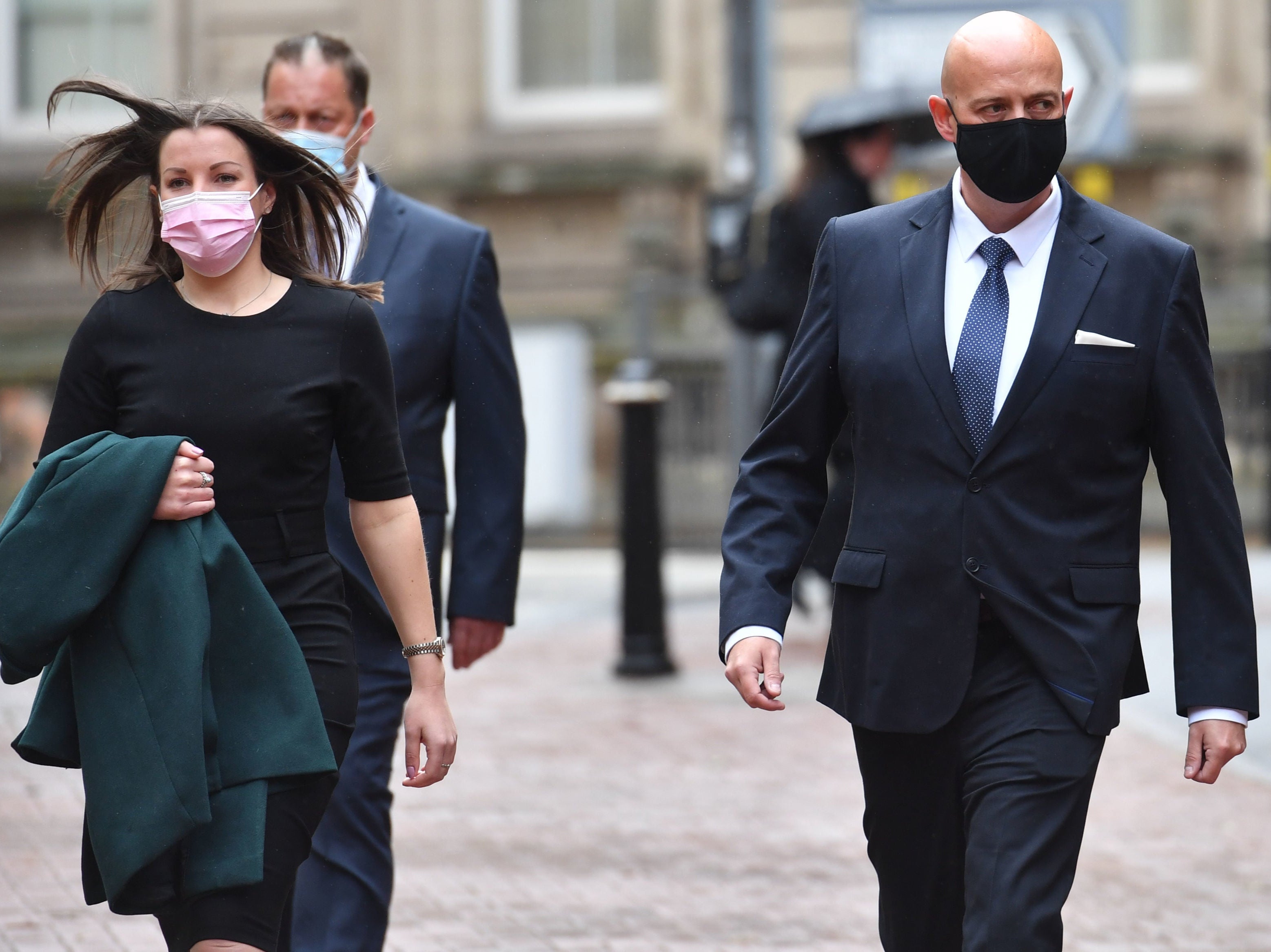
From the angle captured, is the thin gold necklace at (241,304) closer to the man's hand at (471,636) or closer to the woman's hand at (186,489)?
the woman's hand at (186,489)

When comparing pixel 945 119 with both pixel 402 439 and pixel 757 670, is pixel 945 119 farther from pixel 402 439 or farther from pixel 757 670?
pixel 402 439

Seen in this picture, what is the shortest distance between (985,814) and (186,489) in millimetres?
1288

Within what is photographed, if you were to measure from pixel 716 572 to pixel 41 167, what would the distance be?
7705 millimetres

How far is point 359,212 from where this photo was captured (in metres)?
4.29

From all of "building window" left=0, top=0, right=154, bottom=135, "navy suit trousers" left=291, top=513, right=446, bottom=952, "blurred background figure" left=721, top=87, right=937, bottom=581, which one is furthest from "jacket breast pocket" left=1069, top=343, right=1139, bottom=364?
"building window" left=0, top=0, right=154, bottom=135

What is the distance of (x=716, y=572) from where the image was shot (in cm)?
1348

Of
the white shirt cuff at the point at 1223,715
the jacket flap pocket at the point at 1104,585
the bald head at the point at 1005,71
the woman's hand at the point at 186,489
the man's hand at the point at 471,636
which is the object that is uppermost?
the bald head at the point at 1005,71

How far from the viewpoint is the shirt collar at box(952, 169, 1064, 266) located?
3357 millimetres

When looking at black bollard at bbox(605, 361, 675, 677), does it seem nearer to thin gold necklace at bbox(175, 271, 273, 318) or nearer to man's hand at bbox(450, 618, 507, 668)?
man's hand at bbox(450, 618, 507, 668)

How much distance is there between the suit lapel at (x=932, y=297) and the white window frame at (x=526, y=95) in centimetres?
1415

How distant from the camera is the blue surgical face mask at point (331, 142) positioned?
4273 mm

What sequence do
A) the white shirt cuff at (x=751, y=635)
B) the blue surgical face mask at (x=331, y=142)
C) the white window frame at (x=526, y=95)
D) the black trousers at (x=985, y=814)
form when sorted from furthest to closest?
the white window frame at (x=526, y=95), the blue surgical face mask at (x=331, y=142), the white shirt cuff at (x=751, y=635), the black trousers at (x=985, y=814)

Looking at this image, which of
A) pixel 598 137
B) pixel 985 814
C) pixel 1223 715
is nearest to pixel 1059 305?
pixel 1223 715

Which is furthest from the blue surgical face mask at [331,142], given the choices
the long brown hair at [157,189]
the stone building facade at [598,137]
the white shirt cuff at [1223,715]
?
the stone building facade at [598,137]
